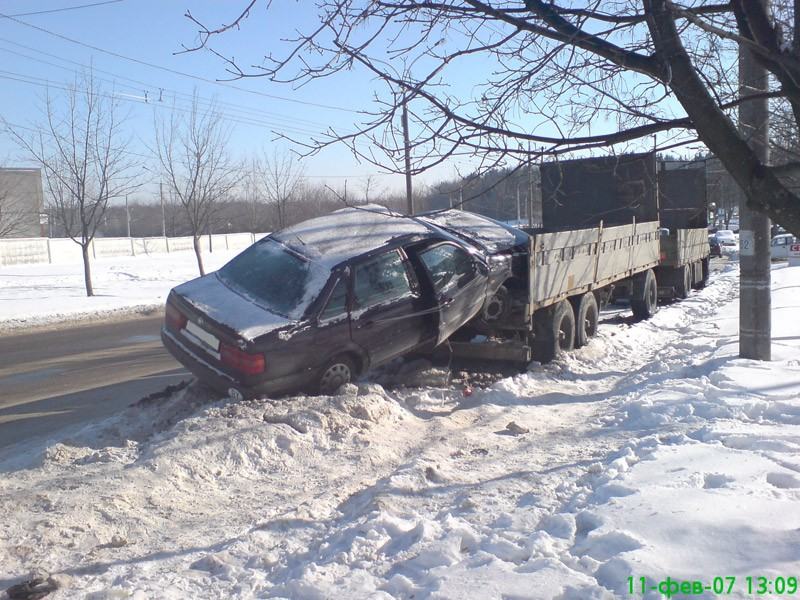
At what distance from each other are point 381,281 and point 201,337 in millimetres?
1869

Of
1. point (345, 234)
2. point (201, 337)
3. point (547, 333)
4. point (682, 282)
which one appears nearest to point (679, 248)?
point (682, 282)

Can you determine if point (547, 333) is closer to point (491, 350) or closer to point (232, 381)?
point (491, 350)

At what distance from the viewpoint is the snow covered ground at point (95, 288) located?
723 inches

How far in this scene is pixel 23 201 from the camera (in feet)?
140

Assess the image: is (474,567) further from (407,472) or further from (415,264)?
(415,264)

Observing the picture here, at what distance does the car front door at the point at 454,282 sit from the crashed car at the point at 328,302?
0.05 feet

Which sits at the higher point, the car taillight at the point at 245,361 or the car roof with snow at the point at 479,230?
the car roof with snow at the point at 479,230

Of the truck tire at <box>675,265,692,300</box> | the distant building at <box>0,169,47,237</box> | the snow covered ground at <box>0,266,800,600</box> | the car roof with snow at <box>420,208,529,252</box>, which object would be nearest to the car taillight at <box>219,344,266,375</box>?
the snow covered ground at <box>0,266,800,600</box>

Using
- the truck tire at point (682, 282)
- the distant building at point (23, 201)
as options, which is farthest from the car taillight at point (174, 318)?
the distant building at point (23, 201)

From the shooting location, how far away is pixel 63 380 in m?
9.96

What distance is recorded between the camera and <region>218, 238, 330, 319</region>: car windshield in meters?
6.69

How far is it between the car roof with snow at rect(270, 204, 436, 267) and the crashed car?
12 millimetres

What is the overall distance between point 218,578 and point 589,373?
6.30 meters

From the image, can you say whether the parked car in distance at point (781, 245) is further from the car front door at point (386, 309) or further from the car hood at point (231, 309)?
the car hood at point (231, 309)
